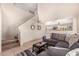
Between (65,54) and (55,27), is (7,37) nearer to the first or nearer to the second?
(55,27)

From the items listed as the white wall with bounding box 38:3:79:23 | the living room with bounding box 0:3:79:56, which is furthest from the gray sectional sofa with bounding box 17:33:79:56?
the white wall with bounding box 38:3:79:23

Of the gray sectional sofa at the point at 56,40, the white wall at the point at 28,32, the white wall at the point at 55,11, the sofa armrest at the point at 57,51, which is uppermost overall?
the white wall at the point at 55,11

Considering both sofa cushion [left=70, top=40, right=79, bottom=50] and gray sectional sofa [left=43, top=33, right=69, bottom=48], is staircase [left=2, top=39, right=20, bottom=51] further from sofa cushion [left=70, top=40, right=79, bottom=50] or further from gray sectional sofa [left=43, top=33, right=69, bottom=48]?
sofa cushion [left=70, top=40, right=79, bottom=50]

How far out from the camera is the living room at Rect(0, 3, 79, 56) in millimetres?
2229


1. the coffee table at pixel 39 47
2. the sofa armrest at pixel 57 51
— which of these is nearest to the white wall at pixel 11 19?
the coffee table at pixel 39 47

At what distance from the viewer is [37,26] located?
2305mm

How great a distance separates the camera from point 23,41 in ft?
7.47

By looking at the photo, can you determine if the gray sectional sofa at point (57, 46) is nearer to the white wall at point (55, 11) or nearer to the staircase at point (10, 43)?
the staircase at point (10, 43)

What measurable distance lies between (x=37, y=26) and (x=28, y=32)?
0.58 feet

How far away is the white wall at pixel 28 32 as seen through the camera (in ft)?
7.45

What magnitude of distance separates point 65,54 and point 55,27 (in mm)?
456

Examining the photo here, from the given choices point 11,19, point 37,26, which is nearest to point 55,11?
point 37,26

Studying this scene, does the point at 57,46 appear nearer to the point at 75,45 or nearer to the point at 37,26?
the point at 75,45

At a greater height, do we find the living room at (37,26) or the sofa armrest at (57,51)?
the living room at (37,26)
